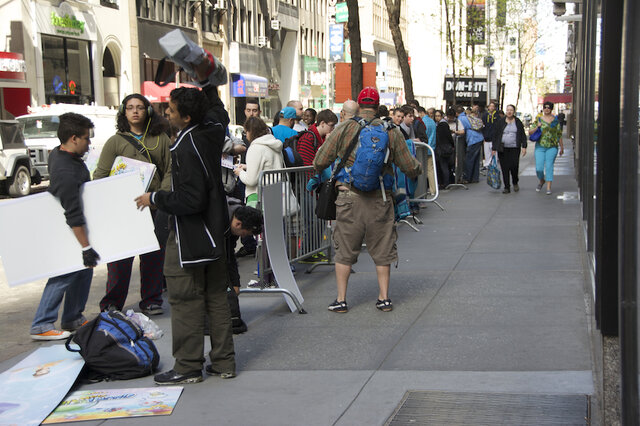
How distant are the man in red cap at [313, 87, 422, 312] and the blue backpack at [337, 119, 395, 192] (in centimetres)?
1

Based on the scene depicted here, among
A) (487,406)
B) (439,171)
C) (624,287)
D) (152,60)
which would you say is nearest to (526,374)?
(487,406)

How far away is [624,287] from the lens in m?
3.46

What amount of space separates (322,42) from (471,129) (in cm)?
5172

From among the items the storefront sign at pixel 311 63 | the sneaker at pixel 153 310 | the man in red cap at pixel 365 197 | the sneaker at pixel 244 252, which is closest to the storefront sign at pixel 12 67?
the sneaker at pixel 244 252

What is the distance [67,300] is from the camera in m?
6.77

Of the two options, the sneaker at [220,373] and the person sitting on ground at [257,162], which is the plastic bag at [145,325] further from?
the person sitting on ground at [257,162]

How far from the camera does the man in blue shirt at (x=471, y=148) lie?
19.6 metres

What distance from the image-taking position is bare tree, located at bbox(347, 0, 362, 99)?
15682 mm

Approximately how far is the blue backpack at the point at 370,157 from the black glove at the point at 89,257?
218 cm

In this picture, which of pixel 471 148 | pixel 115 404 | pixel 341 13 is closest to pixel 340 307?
pixel 115 404

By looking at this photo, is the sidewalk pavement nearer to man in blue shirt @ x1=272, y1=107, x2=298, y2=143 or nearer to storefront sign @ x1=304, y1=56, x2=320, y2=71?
man in blue shirt @ x1=272, y1=107, x2=298, y2=143

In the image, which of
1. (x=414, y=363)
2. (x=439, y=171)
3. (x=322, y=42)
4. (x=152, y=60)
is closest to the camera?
(x=414, y=363)

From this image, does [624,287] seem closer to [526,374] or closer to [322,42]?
[526,374]

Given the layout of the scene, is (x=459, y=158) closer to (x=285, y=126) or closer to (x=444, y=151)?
(x=444, y=151)
